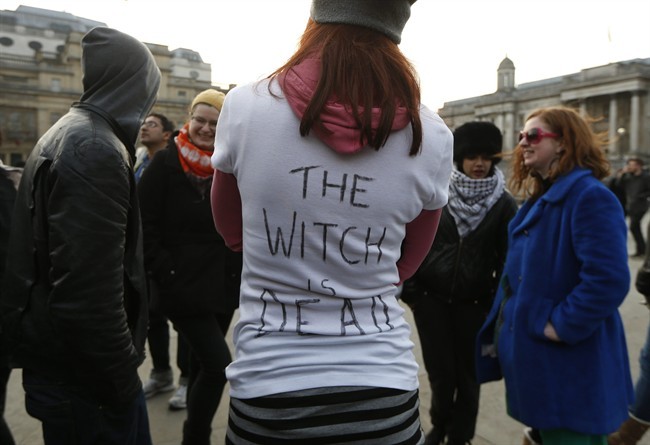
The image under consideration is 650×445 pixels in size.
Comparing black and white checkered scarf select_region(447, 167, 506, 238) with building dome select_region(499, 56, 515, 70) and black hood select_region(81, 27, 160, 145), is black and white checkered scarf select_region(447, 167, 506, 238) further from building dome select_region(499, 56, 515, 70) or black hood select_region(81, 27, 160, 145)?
building dome select_region(499, 56, 515, 70)

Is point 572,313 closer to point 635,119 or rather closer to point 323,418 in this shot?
point 323,418

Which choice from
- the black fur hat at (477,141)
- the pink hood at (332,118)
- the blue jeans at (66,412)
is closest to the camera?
the pink hood at (332,118)

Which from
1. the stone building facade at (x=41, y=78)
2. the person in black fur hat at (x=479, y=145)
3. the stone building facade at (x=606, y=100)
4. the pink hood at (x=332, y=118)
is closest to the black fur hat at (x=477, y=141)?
the person in black fur hat at (x=479, y=145)

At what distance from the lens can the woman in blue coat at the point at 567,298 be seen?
6.73 ft

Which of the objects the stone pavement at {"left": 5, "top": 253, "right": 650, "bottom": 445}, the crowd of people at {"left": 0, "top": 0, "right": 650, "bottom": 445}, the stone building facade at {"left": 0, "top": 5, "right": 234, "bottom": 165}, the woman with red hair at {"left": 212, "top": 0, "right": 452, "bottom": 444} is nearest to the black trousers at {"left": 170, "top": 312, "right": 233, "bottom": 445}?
the crowd of people at {"left": 0, "top": 0, "right": 650, "bottom": 445}

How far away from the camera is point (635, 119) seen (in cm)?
5256

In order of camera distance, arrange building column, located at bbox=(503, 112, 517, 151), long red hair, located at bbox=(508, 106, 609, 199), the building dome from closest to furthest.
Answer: long red hair, located at bbox=(508, 106, 609, 199), building column, located at bbox=(503, 112, 517, 151), the building dome

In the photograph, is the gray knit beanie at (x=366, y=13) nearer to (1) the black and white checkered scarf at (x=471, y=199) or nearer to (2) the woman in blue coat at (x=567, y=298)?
(2) the woman in blue coat at (x=567, y=298)

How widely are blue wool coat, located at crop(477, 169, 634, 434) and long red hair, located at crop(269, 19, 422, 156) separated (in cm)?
125

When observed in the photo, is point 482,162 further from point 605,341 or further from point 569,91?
point 569,91

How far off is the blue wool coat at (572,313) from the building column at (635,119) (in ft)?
190

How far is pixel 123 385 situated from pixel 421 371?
2.89 metres

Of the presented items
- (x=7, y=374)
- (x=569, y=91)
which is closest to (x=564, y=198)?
(x=7, y=374)

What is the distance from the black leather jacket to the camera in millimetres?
2848
